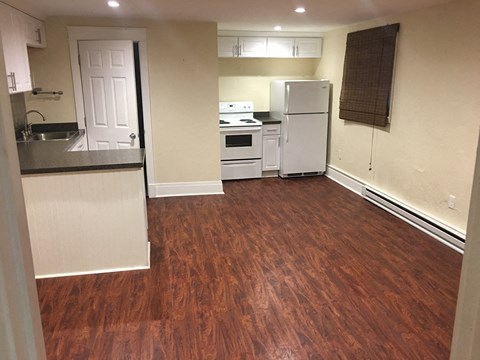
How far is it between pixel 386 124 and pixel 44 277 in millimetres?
3891

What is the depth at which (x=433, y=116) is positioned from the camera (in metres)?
3.84

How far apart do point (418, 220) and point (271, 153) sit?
99.7 inches

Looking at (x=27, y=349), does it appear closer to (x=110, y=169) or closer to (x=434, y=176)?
(x=110, y=169)

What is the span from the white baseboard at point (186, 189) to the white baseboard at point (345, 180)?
5.90ft

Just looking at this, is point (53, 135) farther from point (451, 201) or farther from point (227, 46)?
point (451, 201)

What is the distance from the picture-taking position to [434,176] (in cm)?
389

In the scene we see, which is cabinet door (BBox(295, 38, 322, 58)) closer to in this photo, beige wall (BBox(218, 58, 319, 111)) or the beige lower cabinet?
beige wall (BBox(218, 58, 319, 111))

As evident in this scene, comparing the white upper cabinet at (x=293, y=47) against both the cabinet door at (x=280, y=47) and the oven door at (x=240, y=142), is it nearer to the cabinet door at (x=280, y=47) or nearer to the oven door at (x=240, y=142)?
the cabinet door at (x=280, y=47)

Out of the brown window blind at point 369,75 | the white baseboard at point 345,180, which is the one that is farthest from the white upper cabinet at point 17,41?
the white baseboard at point 345,180

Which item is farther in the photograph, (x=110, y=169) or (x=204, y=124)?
(x=204, y=124)

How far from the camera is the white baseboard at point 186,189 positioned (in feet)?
17.0

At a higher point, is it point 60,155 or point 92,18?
point 92,18

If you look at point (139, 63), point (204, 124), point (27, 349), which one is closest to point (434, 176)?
point (204, 124)

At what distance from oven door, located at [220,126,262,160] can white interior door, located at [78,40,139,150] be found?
1.39 meters
